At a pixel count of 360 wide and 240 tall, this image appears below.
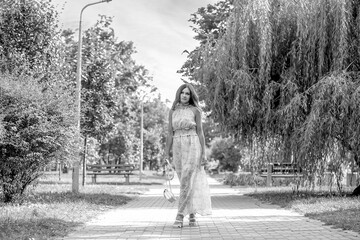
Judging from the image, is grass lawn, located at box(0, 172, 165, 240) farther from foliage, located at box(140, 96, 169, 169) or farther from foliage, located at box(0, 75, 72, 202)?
foliage, located at box(140, 96, 169, 169)

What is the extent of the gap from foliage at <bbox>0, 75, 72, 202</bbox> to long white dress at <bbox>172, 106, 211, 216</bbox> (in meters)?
4.24

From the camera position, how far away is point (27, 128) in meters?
13.0

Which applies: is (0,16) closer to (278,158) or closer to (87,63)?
(87,63)

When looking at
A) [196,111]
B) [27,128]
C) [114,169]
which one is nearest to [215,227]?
[196,111]

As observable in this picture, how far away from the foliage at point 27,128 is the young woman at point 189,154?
Result: 4.17m

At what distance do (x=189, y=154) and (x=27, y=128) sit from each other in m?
4.64

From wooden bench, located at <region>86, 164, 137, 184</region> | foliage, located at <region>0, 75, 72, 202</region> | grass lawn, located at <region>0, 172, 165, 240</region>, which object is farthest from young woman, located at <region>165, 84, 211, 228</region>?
wooden bench, located at <region>86, 164, 137, 184</region>

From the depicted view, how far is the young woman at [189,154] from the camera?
9859 mm

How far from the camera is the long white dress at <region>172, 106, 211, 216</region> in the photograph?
986 centimetres

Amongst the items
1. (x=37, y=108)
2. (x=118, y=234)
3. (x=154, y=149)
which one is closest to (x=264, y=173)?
(x=37, y=108)

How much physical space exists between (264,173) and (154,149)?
132 ft

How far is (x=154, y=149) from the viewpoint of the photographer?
6838cm

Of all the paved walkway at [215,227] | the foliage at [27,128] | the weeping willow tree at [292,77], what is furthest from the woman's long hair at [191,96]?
the weeping willow tree at [292,77]

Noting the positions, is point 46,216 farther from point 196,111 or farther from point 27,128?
point 196,111
